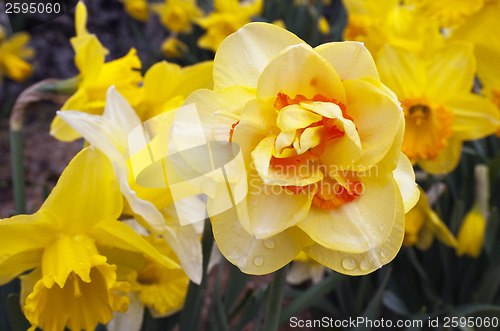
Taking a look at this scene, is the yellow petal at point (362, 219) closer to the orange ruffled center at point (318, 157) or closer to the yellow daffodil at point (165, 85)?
the orange ruffled center at point (318, 157)

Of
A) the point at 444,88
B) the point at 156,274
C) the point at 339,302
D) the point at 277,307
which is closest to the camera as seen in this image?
the point at 277,307

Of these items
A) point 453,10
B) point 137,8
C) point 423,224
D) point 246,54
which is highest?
point 246,54

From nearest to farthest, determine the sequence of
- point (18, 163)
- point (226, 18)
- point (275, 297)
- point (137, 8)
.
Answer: point (275, 297)
point (18, 163)
point (226, 18)
point (137, 8)

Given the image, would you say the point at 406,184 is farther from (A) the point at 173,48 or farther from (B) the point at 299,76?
(A) the point at 173,48

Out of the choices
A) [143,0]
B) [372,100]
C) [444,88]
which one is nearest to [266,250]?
[372,100]

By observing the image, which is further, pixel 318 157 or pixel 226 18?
pixel 226 18

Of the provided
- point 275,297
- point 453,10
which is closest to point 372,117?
point 275,297

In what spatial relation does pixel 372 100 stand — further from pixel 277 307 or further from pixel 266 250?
pixel 277 307
